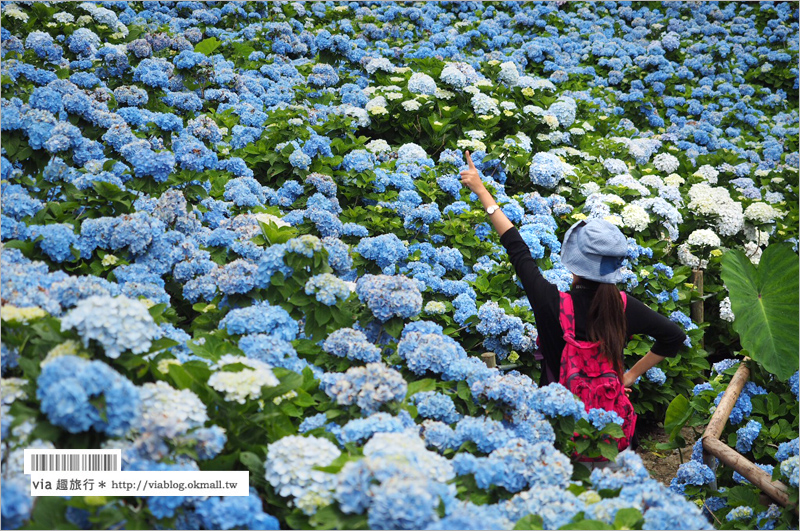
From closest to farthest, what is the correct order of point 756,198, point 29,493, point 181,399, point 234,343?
1. point 29,493
2. point 181,399
3. point 234,343
4. point 756,198

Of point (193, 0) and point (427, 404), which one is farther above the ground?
point (193, 0)

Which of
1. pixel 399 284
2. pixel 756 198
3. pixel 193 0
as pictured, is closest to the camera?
pixel 399 284

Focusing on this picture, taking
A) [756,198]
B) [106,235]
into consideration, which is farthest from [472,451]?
[756,198]

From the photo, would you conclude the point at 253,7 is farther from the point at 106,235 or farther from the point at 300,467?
the point at 300,467

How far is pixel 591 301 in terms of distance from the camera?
2879mm

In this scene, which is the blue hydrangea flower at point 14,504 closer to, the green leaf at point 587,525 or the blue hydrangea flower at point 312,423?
the blue hydrangea flower at point 312,423

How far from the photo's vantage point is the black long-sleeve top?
9.53 feet

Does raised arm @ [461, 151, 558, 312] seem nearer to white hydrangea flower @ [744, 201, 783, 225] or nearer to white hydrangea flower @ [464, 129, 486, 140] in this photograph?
white hydrangea flower @ [464, 129, 486, 140]

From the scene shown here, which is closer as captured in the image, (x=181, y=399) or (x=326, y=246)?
(x=181, y=399)

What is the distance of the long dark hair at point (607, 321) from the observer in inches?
111

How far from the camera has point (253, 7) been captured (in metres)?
7.00

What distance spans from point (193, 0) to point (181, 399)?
5826mm

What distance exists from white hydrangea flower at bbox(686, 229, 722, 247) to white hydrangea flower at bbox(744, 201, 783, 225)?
69 cm

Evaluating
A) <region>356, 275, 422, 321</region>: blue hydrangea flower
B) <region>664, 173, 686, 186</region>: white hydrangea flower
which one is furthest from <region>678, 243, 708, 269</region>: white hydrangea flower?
<region>356, 275, 422, 321</region>: blue hydrangea flower
